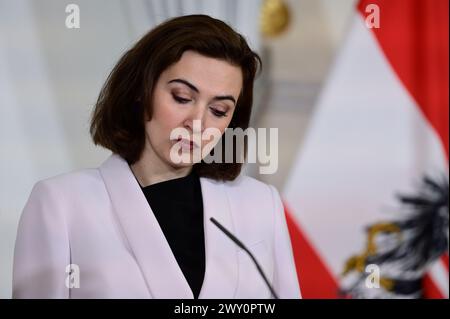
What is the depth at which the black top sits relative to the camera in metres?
1.15

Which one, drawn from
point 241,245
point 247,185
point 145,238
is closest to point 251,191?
point 247,185

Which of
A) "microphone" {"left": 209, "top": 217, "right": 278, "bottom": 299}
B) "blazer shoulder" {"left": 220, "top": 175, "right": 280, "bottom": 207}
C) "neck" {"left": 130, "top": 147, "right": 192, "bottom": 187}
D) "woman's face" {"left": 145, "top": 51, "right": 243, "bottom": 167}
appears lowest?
"microphone" {"left": 209, "top": 217, "right": 278, "bottom": 299}

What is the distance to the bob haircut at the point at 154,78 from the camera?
116 cm

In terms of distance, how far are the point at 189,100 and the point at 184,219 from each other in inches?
7.7

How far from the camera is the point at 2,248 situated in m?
1.42

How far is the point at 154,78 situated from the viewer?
1.18 meters

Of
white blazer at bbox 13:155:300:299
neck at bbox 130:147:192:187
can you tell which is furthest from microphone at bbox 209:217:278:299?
neck at bbox 130:147:192:187

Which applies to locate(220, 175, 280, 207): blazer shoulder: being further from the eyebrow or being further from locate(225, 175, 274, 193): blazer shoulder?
the eyebrow

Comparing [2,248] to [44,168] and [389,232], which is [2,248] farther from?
[389,232]

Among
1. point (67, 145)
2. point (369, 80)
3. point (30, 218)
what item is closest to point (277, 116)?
point (369, 80)

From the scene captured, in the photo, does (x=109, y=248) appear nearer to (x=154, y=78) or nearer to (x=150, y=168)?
(x=150, y=168)

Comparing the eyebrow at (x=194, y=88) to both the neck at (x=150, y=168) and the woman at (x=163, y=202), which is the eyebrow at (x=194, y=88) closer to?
the woman at (x=163, y=202)

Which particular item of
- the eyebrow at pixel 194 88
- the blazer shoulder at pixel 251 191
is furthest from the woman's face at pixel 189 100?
the blazer shoulder at pixel 251 191

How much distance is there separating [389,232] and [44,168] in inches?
38.3
